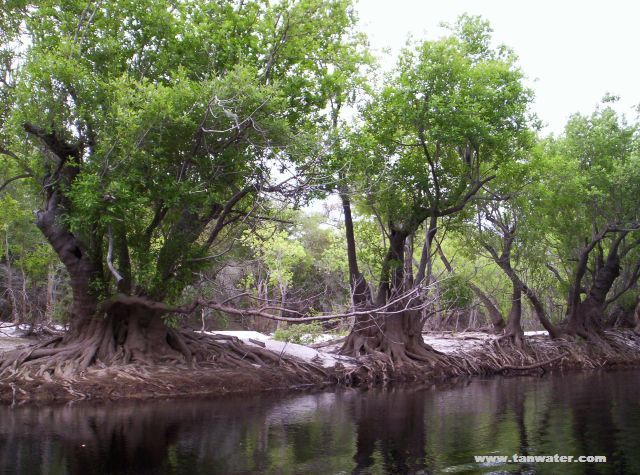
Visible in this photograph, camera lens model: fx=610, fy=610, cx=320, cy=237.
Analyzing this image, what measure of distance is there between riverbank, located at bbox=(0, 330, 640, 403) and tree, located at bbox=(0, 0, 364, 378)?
2.44 ft

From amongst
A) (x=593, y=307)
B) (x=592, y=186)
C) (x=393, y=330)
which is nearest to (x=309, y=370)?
(x=393, y=330)

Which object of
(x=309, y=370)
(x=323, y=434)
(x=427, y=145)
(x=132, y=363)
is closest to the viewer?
(x=323, y=434)

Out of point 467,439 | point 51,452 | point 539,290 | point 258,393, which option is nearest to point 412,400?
point 258,393

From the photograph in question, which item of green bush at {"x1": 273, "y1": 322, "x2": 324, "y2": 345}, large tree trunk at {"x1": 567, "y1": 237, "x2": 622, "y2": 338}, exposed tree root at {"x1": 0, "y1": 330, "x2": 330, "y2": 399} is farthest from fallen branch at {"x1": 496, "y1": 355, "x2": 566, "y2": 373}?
exposed tree root at {"x1": 0, "y1": 330, "x2": 330, "y2": 399}

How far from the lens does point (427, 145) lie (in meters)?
20.6

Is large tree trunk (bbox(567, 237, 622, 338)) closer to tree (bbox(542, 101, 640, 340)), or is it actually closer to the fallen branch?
tree (bbox(542, 101, 640, 340))

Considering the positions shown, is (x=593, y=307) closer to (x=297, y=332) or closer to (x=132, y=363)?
(x=297, y=332)

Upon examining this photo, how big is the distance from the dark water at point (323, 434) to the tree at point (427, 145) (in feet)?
13.1

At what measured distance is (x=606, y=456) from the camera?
9039 mm

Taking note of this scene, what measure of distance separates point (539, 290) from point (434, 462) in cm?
2245

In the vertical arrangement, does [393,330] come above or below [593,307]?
below

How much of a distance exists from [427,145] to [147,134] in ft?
33.3

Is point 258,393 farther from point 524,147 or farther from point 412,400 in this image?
point 524,147

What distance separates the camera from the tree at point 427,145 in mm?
18000
